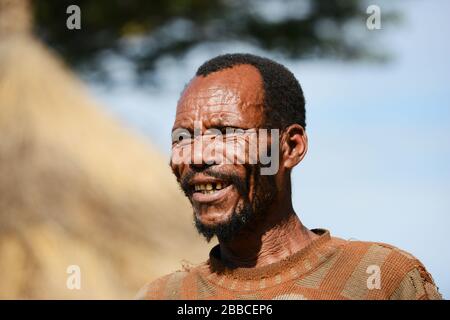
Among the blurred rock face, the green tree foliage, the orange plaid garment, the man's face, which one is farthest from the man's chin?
the green tree foliage

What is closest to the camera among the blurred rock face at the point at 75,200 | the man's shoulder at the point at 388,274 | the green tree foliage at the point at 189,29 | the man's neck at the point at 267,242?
the man's shoulder at the point at 388,274

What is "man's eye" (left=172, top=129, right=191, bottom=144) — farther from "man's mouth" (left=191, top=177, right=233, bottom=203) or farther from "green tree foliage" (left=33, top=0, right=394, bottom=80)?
"green tree foliage" (left=33, top=0, right=394, bottom=80)

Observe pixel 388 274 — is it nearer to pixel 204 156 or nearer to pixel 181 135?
pixel 204 156

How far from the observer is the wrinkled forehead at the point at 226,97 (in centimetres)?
314

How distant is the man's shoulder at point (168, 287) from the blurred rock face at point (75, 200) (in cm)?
520

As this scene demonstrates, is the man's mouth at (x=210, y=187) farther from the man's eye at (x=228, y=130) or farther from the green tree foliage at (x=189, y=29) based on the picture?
the green tree foliage at (x=189, y=29)

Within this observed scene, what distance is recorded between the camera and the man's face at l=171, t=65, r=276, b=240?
3.11 m

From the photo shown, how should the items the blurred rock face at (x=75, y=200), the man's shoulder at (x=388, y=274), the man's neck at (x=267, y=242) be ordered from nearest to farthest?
the man's shoulder at (x=388, y=274), the man's neck at (x=267, y=242), the blurred rock face at (x=75, y=200)

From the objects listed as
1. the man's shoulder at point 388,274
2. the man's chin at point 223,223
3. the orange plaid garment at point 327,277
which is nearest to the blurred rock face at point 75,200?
the orange plaid garment at point 327,277

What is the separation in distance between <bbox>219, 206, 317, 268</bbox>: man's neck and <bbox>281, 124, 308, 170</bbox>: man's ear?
17cm

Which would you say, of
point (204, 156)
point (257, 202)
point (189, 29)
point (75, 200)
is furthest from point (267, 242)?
point (189, 29)

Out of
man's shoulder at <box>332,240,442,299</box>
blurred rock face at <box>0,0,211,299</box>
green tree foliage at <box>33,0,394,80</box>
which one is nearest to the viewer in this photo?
man's shoulder at <box>332,240,442,299</box>
